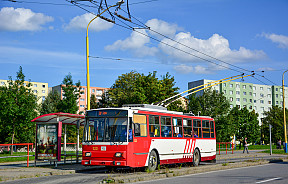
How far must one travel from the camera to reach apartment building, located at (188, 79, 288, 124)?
12184 centimetres

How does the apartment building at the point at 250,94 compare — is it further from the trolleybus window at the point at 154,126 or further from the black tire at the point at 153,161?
the black tire at the point at 153,161

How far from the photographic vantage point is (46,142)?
19.4 m

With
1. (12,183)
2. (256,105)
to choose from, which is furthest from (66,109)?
(256,105)

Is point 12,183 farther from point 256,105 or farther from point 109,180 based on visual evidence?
point 256,105

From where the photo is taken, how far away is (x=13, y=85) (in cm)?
4238

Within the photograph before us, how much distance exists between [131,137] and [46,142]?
16.0ft

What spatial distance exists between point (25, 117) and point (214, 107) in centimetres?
2806

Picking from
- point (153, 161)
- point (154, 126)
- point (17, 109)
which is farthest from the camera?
point (17, 109)

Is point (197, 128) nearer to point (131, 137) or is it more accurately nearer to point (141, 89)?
point (131, 137)

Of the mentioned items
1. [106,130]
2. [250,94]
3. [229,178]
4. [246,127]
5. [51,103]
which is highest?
[250,94]

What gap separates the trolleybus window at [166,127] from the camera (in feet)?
63.8

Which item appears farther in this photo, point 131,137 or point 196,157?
point 196,157

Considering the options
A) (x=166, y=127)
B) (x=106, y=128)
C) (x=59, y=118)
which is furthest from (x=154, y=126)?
(x=59, y=118)

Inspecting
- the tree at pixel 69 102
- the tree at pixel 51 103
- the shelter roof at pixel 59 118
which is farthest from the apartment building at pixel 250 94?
the shelter roof at pixel 59 118
